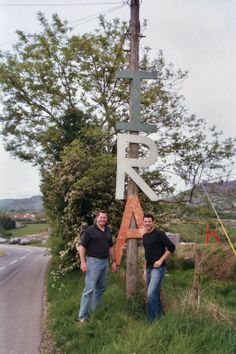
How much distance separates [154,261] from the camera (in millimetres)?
6840

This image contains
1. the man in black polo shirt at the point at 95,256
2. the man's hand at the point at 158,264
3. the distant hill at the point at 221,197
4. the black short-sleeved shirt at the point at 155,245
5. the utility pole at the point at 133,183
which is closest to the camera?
the man's hand at the point at 158,264

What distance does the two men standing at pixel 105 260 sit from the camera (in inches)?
264

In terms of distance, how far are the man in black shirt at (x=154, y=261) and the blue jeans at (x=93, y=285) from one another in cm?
81

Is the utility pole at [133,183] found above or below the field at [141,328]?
above

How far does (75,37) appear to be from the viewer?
2003cm

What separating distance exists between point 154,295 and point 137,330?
1.02 metres

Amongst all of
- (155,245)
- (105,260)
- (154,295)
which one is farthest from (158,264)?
(105,260)

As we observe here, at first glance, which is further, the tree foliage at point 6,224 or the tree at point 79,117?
the tree foliage at point 6,224

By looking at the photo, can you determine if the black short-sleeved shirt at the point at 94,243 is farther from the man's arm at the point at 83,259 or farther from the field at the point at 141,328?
the field at the point at 141,328

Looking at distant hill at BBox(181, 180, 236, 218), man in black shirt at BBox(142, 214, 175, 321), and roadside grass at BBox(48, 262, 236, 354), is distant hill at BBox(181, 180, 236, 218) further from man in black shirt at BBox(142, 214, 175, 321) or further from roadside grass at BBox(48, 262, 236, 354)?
man in black shirt at BBox(142, 214, 175, 321)

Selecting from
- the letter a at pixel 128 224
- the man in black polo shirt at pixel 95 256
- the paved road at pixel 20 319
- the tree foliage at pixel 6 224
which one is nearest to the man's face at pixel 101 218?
the man in black polo shirt at pixel 95 256

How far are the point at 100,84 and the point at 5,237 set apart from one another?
99.8 m

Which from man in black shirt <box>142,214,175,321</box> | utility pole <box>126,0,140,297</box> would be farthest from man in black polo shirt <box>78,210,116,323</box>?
man in black shirt <box>142,214,175,321</box>

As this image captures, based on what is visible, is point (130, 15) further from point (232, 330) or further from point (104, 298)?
point (232, 330)
